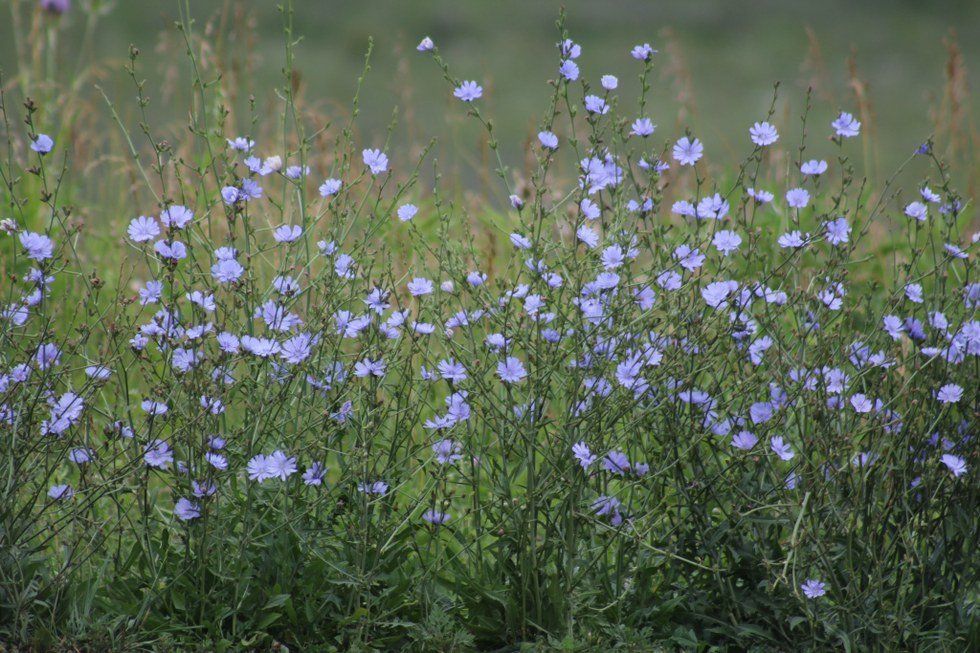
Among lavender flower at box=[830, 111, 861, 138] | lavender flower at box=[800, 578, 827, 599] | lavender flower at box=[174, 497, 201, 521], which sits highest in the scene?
lavender flower at box=[830, 111, 861, 138]

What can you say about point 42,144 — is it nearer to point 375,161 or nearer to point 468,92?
point 375,161

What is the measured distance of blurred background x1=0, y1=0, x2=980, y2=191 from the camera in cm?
889

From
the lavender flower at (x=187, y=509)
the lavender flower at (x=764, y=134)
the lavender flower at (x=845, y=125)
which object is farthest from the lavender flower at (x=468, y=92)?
the lavender flower at (x=187, y=509)

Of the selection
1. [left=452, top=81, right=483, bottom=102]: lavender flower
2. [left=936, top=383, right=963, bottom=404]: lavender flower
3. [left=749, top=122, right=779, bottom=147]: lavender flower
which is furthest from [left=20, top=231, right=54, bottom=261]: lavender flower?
[left=936, top=383, right=963, bottom=404]: lavender flower

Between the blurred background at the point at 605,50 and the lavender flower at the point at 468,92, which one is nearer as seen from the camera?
the lavender flower at the point at 468,92

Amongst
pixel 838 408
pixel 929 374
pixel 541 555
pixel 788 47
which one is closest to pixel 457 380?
pixel 541 555

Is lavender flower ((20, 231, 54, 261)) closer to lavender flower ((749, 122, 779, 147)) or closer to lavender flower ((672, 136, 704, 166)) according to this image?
lavender flower ((672, 136, 704, 166))

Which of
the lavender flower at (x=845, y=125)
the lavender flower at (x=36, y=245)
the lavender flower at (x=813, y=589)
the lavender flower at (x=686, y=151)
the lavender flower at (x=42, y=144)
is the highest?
the lavender flower at (x=845, y=125)

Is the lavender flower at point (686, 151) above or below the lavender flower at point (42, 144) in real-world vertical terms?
above

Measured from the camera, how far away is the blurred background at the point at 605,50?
889 centimetres

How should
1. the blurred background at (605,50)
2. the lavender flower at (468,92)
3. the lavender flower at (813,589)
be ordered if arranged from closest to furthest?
1. the lavender flower at (813,589)
2. the lavender flower at (468,92)
3. the blurred background at (605,50)

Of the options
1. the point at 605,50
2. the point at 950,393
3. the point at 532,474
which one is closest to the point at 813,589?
the point at 950,393

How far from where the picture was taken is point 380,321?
8.20 ft

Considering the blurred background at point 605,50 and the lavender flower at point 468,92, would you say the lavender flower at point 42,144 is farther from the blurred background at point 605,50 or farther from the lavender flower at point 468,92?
the blurred background at point 605,50
